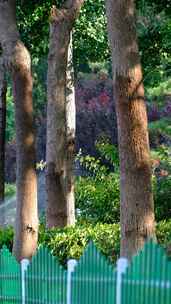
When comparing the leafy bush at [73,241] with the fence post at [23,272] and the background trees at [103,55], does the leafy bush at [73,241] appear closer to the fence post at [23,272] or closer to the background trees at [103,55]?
the background trees at [103,55]

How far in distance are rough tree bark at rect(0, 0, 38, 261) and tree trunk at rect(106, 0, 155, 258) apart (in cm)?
260

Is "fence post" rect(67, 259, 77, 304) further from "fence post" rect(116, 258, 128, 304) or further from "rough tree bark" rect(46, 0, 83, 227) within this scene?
"rough tree bark" rect(46, 0, 83, 227)

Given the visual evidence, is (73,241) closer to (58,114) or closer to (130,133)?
(58,114)

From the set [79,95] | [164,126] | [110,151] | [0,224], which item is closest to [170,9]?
[110,151]

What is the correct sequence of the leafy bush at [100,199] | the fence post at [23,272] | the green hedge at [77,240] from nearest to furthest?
the fence post at [23,272]
the green hedge at [77,240]
the leafy bush at [100,199]

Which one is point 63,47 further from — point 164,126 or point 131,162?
point 164,126

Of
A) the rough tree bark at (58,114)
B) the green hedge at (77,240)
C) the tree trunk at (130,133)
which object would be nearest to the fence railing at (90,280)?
the tree trunk at (130,133)

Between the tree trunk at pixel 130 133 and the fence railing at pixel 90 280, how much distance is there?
1.79 m

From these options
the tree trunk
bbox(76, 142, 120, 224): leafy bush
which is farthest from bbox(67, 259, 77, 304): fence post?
bbox(76, 142, 120, 224): leafy bush

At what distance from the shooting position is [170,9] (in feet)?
52.7

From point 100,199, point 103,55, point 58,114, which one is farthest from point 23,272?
point 103,55

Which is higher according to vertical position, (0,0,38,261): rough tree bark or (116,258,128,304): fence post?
(0,0,38,261): rough tree bark

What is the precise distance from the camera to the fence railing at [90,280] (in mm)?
6477

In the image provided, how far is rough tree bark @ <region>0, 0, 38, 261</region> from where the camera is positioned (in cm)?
1266
